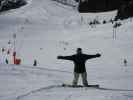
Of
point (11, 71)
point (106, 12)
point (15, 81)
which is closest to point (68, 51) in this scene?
point (11, 71)

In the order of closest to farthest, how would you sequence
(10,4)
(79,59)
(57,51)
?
(79,59)
(57,51)
(10,4)

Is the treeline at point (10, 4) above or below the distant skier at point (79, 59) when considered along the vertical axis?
above

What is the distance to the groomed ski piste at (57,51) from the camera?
1375 cm

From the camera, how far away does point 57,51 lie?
41.2m

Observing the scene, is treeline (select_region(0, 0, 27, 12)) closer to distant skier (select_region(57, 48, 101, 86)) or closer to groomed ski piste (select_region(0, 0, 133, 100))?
groomed ski piste (select_region(0, 0, 133, 100))

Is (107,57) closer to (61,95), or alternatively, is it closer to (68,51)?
(68,51)

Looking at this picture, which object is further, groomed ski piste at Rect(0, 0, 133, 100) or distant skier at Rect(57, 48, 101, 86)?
distant skier at Rect(57, 48, 101, 86)

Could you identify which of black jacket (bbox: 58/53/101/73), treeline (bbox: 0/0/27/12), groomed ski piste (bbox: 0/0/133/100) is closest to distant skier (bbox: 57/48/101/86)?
black jacket (bbox: 58/53/101/73)

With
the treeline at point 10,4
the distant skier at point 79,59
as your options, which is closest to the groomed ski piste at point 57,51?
the distant skier at point 79,59

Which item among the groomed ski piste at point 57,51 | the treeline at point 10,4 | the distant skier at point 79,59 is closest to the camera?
the groomed ski piste at point 57,51

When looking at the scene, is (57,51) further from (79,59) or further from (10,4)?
(10,4)

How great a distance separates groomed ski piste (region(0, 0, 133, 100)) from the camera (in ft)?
45.1

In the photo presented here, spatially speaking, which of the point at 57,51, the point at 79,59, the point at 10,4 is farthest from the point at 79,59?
the point at 10,4

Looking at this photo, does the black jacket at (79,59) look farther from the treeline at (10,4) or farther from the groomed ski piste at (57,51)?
the treeline at (10,4)
